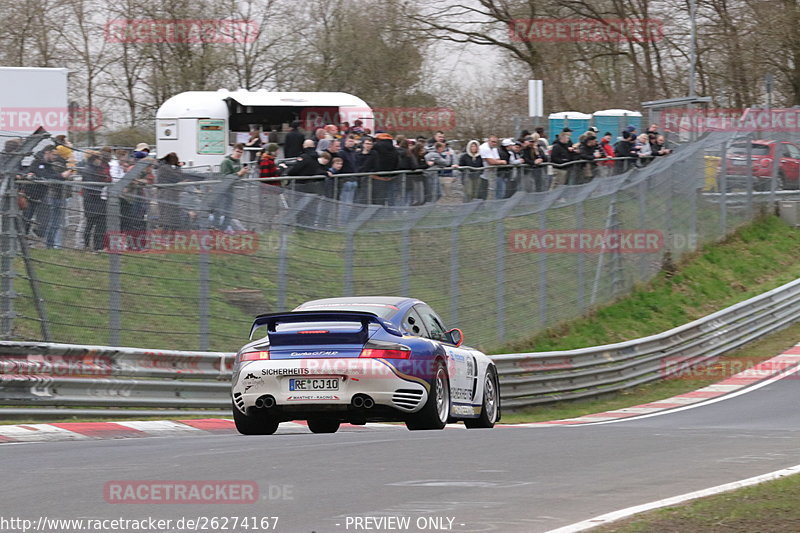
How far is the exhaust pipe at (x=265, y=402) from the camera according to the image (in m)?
11.8

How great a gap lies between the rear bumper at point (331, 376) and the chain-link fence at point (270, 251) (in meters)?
3.73

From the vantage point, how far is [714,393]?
2509 cm

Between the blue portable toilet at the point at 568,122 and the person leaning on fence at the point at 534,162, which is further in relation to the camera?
the blue portable toilet at the point at 568,122

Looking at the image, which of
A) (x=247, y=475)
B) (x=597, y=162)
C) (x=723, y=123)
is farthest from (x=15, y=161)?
(x=723, y=123)

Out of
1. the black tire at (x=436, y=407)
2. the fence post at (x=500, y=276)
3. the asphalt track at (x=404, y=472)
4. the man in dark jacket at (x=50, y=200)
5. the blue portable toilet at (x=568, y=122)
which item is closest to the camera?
the asphalt track at (x=404, y=472)

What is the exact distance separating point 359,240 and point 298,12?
108ft

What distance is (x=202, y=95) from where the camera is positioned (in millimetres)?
33000

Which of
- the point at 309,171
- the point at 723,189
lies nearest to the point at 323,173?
the point at 309,171

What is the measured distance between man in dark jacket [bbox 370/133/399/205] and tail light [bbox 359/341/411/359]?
982 cm

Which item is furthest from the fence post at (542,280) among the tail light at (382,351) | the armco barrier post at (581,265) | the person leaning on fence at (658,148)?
the tail light at (382,351)

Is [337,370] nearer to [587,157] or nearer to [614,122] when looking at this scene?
[587,157]

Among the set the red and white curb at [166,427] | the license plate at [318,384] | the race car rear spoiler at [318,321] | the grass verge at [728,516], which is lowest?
the red and white curb at [166,427]

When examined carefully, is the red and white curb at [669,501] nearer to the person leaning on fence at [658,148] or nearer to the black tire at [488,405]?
the black tire at [488,405]

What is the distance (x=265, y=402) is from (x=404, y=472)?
2514 mm
